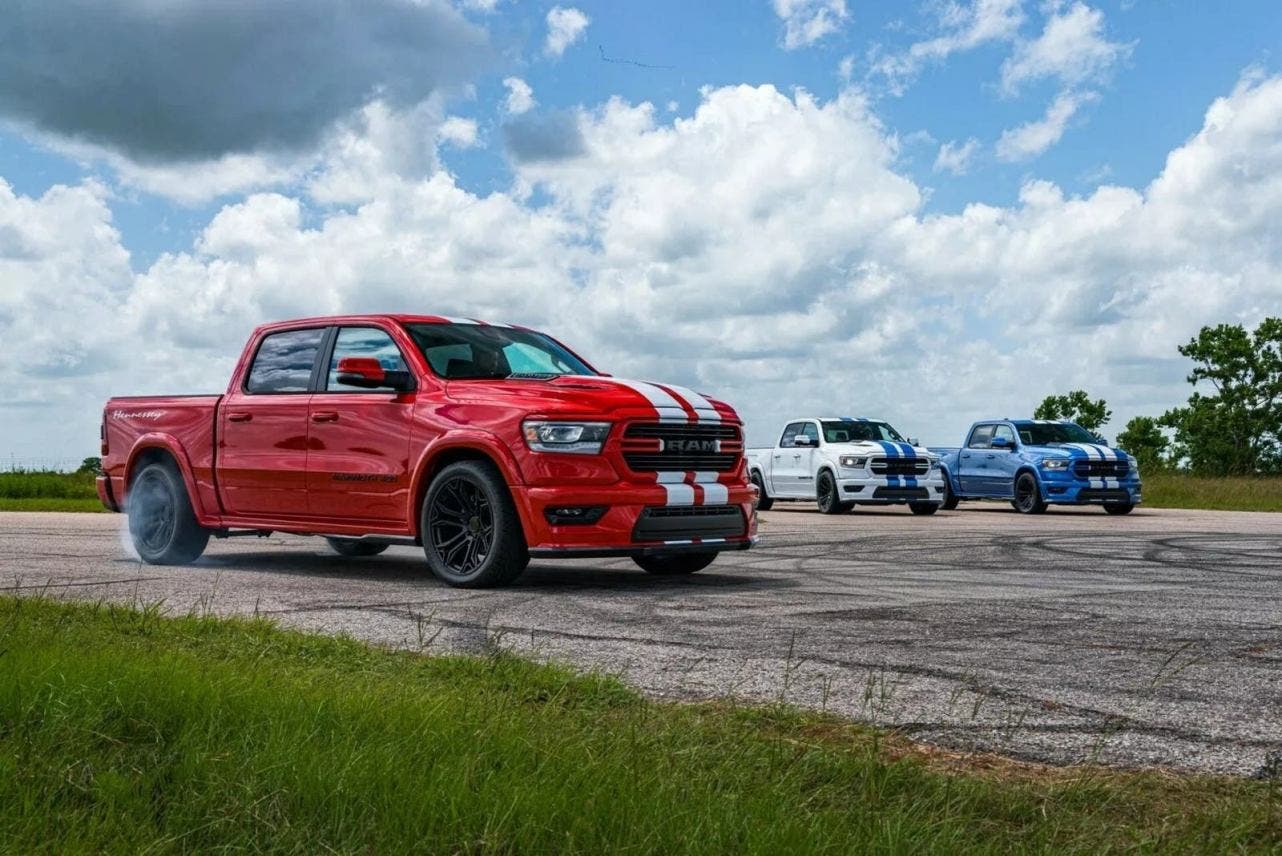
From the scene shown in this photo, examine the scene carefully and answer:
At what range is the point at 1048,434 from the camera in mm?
25453

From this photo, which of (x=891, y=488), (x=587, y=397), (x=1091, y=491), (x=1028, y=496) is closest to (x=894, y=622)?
(x=587, y=397)

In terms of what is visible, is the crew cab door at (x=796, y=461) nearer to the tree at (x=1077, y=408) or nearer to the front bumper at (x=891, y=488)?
the front bumper at (x=891, y=488)

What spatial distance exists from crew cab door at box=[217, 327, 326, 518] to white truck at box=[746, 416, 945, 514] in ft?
43.4

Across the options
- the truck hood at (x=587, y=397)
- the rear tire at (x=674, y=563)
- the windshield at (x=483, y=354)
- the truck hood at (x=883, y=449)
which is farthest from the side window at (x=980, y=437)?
the truck hood at (x=587, y=397)

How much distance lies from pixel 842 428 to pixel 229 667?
67.5ft

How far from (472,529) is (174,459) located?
3.47 metres

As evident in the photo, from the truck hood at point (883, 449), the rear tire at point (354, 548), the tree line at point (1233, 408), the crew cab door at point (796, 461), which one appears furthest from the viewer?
the tree line at point (1233, 408)

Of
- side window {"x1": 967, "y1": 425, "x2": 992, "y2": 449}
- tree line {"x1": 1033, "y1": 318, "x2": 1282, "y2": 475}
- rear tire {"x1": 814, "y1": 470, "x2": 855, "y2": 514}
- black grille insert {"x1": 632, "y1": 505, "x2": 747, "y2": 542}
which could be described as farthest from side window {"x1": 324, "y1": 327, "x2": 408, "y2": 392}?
tree line {"x1": 1033, "y1": 318, "x2": 1282, "y2": 475}

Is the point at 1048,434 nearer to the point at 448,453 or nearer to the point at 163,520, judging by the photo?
the point at 163,520

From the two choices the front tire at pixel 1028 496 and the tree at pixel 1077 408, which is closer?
the front tire at pixel 1028 496

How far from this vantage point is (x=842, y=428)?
24.8 m

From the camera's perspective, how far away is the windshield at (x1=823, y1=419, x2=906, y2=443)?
24.4m

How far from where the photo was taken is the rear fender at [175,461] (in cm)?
1095

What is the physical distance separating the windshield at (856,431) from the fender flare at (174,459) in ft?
49.0
